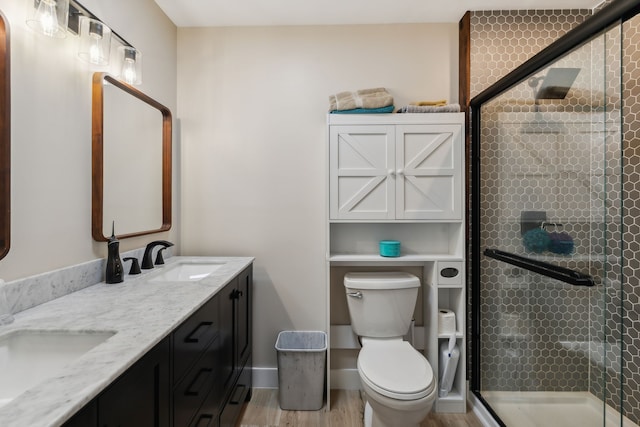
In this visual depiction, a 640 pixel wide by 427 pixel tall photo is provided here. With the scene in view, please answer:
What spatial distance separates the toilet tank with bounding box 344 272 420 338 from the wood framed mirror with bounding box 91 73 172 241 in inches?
Answer: 51.2

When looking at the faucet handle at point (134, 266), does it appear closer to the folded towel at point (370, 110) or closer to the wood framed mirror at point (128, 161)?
the wood framed mirror at point (128, 161)

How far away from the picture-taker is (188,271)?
199 centimetres

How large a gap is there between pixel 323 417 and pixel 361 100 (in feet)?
6.54

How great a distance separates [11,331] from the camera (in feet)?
3.02

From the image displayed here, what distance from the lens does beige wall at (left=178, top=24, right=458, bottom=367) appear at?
227 centimetres

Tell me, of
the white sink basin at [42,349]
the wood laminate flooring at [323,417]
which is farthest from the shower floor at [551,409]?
the white sink basin at [42,349]

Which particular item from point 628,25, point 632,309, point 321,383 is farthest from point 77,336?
point 628,25

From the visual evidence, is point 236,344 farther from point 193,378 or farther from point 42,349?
point 42,349

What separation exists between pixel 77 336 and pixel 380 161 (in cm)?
171

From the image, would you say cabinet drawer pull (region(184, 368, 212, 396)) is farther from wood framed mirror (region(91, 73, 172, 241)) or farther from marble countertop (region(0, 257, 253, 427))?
wood framed mirror (region(91, 73, 172, 241))

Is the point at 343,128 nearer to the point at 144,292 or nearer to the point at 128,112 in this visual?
the point at 128,112

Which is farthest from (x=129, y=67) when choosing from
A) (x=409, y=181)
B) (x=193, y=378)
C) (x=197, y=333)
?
(x=409, y=181)

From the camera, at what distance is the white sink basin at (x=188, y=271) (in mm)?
1847

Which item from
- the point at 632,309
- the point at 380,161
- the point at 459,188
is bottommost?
the point at 632,309
